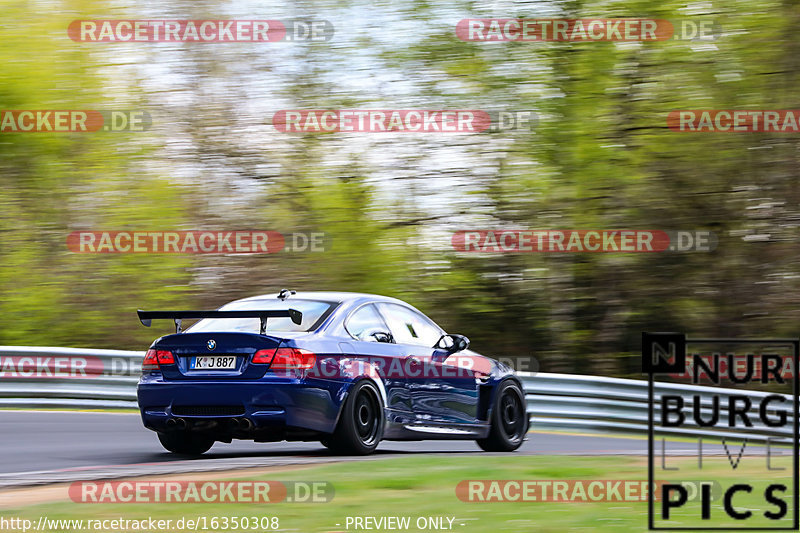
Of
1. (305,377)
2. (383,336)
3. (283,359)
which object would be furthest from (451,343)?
(283,359)

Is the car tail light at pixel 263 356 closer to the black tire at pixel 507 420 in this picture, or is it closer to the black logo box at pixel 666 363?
the black tire at pixel 507 420

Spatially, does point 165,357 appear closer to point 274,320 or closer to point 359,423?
point 274,320

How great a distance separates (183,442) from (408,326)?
2.24 m

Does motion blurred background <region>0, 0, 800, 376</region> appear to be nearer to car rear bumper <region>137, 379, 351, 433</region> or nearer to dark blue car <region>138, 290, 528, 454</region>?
dark blue car <region>138, 290, 528, 454</region>

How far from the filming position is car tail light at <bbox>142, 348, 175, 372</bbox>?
371 inches

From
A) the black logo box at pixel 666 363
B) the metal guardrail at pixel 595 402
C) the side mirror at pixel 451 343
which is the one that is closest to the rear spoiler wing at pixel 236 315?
the side mirror at pixel 451 343

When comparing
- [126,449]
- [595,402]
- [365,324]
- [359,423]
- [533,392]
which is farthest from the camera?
[533,392]

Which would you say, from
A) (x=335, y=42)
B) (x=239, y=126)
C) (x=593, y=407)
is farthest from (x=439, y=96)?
(x=593, y=407)

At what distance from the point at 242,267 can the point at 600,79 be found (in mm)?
7024

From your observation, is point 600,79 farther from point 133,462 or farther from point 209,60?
point 133,462

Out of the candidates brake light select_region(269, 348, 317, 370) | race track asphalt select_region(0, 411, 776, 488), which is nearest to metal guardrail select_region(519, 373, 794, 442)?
race track asphalt select_region(0, 411, 776, 488)

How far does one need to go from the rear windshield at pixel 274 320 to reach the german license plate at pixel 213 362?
251 millimetres

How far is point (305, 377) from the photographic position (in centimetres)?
912

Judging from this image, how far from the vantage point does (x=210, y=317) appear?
937 centimetres
